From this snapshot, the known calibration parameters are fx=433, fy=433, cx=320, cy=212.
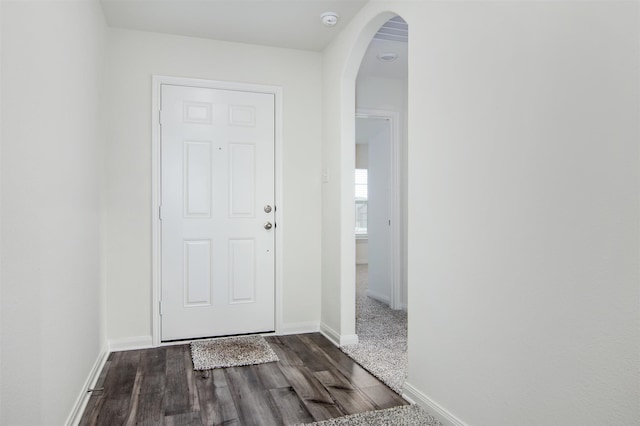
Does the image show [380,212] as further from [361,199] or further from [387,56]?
[361,199]

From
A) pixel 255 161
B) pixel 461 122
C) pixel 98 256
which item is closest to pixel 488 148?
pixel 461 122

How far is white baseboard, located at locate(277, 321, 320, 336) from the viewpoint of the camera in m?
3.60

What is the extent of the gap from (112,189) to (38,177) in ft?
5.58

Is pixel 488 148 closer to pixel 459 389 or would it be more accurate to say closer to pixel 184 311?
pixel 459 389

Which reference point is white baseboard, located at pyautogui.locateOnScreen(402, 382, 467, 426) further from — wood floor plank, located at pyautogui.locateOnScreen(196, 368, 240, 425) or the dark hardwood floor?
wood floor plank, located at pyautogui.locateOnScreen(196, 368, 240, 425)

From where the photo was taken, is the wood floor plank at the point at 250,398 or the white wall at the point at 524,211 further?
the wood floor plank at the point at 250,398

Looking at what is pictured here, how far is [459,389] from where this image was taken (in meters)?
1.93

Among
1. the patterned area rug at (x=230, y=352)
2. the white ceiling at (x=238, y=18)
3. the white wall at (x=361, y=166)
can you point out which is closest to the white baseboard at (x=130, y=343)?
the patterned area rug at (x=230, y=352)

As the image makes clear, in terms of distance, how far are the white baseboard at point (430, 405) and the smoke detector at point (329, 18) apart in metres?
2.39

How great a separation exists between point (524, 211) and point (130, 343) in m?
2.88

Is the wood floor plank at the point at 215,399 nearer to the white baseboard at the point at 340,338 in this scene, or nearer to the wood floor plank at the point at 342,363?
the wood floor plank at the point at 342,363

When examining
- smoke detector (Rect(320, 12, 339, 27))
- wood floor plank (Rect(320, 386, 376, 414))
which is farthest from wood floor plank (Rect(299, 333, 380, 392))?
smoke detector (Rect(320, 12, 339, 27))

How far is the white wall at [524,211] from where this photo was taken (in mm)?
1241

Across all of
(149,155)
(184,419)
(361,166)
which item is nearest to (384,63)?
(149,155)
